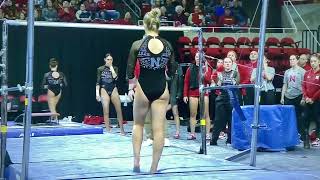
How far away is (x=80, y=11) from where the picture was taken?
14.2 meters

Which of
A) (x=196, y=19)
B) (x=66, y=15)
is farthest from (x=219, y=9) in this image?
(x=66, y=15)

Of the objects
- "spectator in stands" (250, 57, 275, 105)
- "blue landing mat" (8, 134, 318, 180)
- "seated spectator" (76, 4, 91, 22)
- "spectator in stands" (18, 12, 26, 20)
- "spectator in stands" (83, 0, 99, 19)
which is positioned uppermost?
"spectator in stands" (83, 0, 99, 19)

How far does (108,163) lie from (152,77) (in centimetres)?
125

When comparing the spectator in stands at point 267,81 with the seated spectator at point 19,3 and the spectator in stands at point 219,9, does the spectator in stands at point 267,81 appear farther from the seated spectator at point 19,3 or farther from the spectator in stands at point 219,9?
the seated spectator at point 19,3

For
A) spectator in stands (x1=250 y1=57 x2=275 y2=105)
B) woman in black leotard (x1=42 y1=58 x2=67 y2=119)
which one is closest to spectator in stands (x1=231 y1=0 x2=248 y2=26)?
spectator in stands (x1=250 y1=57 x2=275 y2=105)

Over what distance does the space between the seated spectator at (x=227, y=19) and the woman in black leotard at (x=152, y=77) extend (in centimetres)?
1075

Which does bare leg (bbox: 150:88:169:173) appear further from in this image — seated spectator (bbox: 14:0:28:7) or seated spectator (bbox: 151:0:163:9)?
seated spectator (bbox: 151:0:163:9)

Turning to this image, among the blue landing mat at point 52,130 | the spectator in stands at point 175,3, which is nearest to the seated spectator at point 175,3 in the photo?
the spectator in stands at point 175,3

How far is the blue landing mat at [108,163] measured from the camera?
16.5 ft

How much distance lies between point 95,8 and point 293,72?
7.12 metres

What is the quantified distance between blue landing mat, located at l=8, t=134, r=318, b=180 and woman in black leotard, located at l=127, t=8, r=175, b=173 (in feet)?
1.07

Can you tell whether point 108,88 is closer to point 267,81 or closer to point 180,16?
point 267,81

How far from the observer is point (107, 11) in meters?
14.6

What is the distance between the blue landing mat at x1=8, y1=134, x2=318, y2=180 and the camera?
5039mm
